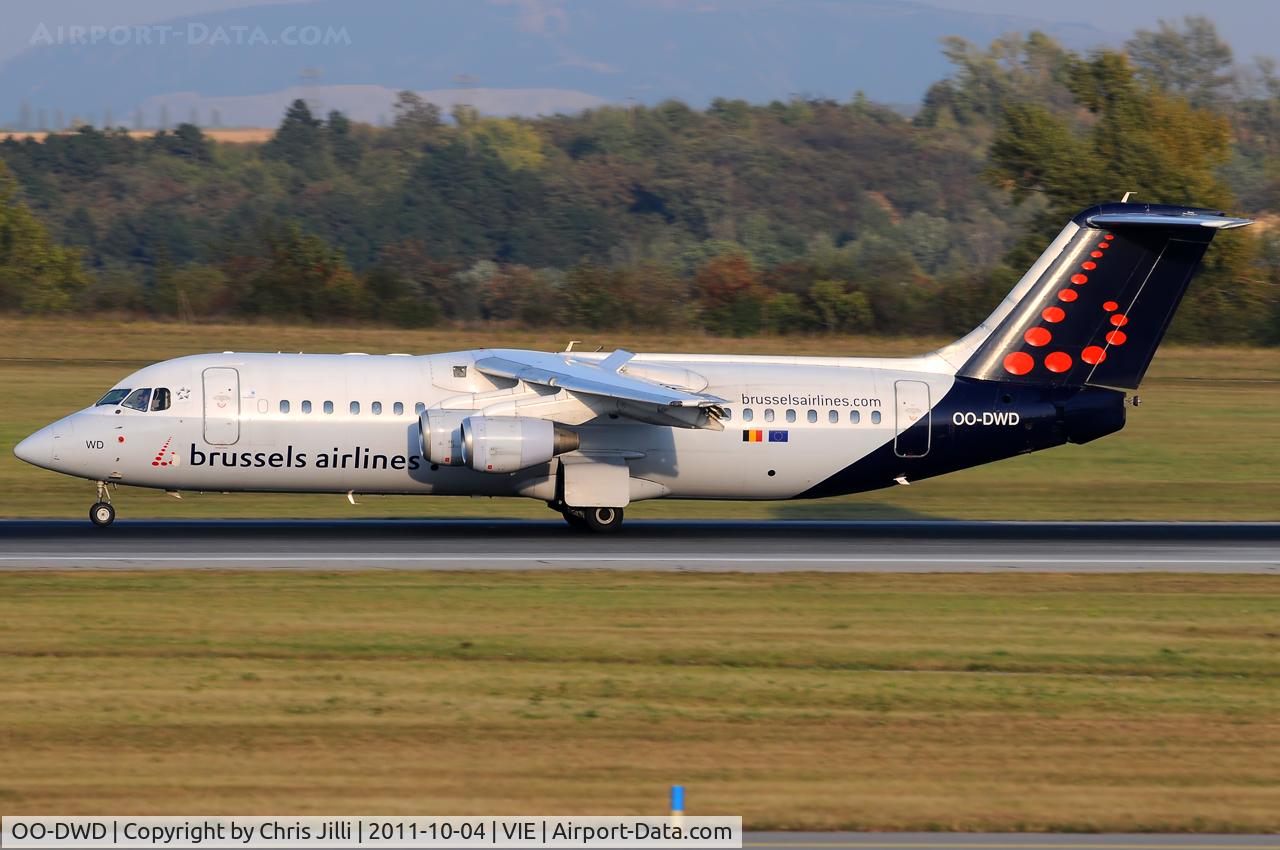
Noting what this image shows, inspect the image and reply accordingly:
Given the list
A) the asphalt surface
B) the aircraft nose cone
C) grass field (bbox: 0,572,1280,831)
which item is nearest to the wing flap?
grass field (bbox: 0,572,1280,831)

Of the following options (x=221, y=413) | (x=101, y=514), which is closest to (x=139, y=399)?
(x=221, y=413)

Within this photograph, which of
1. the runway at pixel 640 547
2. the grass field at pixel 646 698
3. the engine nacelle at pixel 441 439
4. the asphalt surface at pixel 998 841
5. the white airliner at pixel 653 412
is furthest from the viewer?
the white airliner at pixel 653 412

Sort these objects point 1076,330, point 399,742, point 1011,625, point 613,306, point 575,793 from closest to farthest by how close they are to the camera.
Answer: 1. point 575,793
2. point 399,742
3. point 1011,625
4. point 1076,330
5. point 613,306

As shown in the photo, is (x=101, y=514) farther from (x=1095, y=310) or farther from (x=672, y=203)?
(x=672, y=203)

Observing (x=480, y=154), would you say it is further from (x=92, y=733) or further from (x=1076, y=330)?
(x=92, y=733)

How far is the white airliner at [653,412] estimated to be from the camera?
84.9ft

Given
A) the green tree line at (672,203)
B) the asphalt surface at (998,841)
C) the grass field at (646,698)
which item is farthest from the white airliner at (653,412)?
the green tree line at (672,203)

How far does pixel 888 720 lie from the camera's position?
50.3ft

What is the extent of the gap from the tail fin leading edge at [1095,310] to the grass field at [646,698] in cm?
629

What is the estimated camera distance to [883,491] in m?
35.3

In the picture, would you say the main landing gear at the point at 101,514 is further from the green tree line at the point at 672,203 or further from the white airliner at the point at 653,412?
the green tree line at the point at 672,203

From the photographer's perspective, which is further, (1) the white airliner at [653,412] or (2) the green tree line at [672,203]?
(2) the green tree line at [672,203]

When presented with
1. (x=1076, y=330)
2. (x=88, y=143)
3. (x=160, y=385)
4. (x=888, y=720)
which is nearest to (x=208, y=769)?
(x=888, y=720)

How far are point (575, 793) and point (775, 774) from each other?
1778 millimetres
